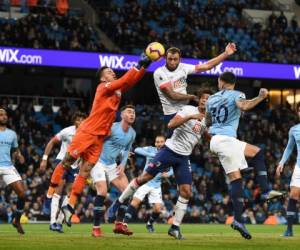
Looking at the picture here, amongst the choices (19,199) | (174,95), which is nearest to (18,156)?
(19,199)

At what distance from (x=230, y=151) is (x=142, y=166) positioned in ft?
66.4

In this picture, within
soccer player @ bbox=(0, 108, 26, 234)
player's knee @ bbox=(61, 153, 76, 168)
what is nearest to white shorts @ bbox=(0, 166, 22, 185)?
soccer player @ bbox=(0, 108, 26, 234)

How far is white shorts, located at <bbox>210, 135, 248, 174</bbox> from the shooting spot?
47.3 feet

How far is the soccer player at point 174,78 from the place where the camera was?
14906 millimetres

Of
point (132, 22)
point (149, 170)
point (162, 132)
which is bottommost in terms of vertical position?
point (149, 170)

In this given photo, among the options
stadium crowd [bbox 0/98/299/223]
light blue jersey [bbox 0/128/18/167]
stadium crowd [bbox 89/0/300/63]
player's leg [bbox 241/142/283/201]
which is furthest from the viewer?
stadium crowd [bbox 89/0/300/63]

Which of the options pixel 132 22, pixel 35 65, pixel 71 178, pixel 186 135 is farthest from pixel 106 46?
pixel 186 135

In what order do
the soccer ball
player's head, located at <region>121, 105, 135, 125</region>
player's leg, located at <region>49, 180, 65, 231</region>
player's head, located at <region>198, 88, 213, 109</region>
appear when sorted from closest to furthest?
the soccer ball < player's head, located at <region>198, 88, 213, 109</region> < player's leg, located at <region>49, 180, 65, 231</region> < player's head, located at <region>121, 105, 135, 125</region>

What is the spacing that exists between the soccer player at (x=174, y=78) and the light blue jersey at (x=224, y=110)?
630 millimetres

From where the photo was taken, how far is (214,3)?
44.2 meters

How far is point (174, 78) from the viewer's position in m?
15.2

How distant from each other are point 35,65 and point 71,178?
14813 mm

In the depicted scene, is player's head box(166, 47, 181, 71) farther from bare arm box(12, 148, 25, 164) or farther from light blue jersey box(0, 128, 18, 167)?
bare arm box(12, 148, 25, 164)

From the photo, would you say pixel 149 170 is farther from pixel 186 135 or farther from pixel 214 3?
pixel 214 3
